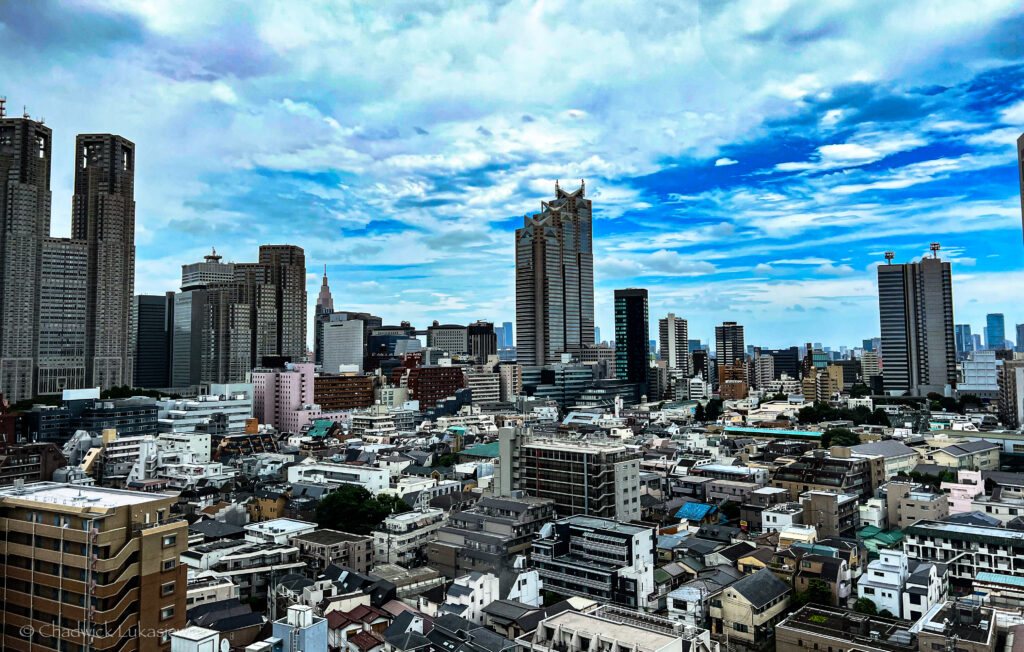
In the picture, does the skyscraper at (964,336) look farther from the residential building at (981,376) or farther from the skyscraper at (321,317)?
the skyscraper at (321,317)

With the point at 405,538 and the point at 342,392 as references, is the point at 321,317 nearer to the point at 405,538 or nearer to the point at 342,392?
the point at 342,392

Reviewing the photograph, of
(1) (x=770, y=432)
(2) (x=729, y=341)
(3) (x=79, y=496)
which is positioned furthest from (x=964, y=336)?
(3) (x=79, y=496)

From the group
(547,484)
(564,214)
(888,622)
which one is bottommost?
(888,622)

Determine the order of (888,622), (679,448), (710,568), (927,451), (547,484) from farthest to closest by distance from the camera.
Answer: (679,448) < (927,451) < (547,484) < (710,568) < (888,622)

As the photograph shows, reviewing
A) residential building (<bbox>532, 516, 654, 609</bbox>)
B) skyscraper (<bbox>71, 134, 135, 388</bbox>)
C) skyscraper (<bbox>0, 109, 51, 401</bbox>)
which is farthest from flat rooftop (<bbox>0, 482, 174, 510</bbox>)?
skyscraper (<bbox>71, 134, 135, 388</bbox>)

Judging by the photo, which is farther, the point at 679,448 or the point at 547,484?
the point at 679,448

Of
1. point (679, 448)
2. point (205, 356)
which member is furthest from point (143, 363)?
point (679, 448)

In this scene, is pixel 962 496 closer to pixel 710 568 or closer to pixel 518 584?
pixel 710 568
